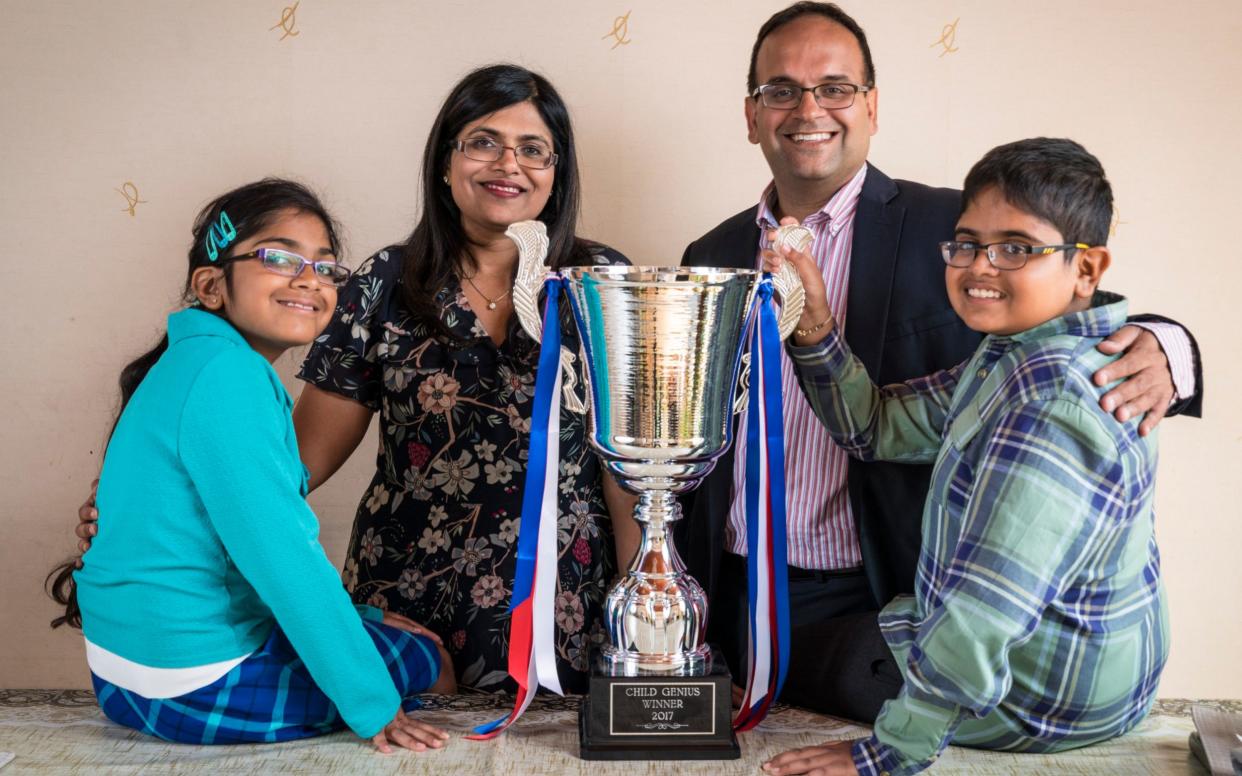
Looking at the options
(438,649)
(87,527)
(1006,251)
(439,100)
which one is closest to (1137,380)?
(1006,251)

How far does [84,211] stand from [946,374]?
175 cm

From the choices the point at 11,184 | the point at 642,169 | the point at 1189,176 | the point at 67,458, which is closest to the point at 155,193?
the point at 11,184

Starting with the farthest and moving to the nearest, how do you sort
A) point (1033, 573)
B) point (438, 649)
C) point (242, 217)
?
point (438, 649), point (242, 217), point (1033, 573)

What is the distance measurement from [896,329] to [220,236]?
1.05m

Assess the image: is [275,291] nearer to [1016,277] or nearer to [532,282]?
[532,282]

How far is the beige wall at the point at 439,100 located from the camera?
2297mm

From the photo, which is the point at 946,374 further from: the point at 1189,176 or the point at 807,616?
the point at 1189,176

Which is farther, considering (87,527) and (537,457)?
(87,527)

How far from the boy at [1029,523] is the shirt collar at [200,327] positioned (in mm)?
871

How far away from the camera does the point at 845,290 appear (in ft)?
6.21

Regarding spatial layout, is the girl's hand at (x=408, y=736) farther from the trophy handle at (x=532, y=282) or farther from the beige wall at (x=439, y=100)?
the beige wall at (x=439, y=100)

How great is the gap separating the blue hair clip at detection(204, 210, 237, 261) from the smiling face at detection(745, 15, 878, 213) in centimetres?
87

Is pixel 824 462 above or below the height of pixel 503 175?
below

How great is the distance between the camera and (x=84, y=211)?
232cm
